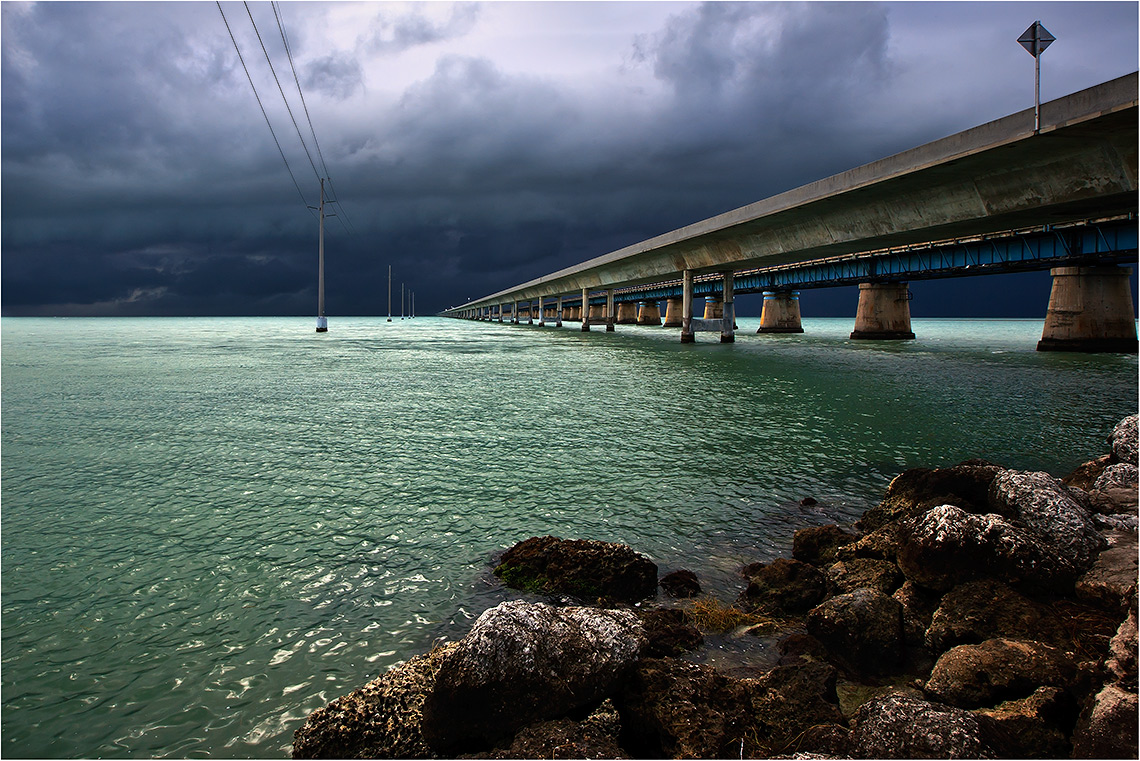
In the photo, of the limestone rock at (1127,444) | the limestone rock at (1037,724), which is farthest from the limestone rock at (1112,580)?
the limestone rock at (1127,444)

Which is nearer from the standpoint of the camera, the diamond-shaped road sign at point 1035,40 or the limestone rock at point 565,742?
the limestone rock at point 565,742

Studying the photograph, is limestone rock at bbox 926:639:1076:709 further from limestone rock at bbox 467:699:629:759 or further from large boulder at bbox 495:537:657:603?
large boulder at bbox 495:537:657:603

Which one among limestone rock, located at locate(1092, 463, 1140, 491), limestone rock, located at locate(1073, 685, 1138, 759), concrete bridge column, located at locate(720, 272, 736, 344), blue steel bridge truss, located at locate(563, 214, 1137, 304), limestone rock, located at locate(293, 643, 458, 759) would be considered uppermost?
blue steel bridge truss, located at locate(563, 214, 1137, 304)

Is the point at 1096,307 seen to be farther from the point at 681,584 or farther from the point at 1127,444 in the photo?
the point at 681,584

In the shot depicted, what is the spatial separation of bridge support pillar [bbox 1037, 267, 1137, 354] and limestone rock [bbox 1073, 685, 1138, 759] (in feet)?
175

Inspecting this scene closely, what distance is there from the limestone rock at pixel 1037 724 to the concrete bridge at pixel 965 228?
2037cm

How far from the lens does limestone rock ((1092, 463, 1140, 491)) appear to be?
8023 mm

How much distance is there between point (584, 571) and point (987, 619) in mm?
3532

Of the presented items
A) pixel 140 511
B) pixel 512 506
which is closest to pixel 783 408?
pixel 512 506

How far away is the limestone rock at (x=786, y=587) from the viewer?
637 cm

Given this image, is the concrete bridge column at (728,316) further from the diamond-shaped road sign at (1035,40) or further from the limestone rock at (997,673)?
the limestone rock at (997,673)

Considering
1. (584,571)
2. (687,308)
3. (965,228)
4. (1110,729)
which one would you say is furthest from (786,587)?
(687,308)

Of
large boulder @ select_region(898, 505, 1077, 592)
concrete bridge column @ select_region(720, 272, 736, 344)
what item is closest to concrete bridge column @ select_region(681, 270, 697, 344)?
concrete bridge column @ select_region(720, 272, 736, 344)

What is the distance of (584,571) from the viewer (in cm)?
679
